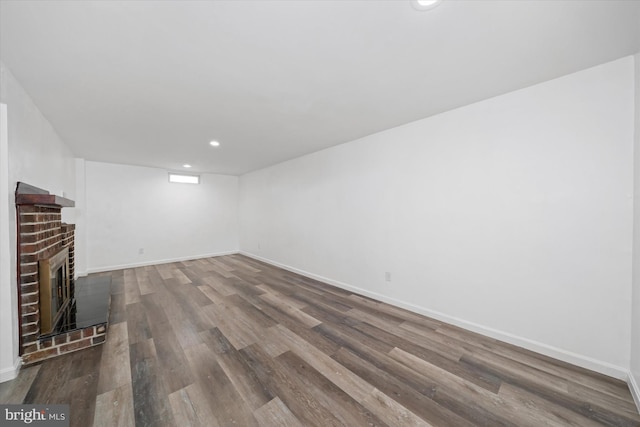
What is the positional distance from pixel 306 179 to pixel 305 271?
1822 mm

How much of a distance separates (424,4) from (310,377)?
8.24 feet

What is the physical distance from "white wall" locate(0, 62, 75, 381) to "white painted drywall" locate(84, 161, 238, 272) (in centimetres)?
278

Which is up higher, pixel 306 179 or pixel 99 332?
pixel 306 179

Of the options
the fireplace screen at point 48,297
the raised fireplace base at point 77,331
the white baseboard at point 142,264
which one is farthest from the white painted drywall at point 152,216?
the fireplace screen at point 48,297

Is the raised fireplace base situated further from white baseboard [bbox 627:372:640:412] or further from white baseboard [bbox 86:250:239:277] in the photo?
white baseboard [bbox 627:372:640:412]

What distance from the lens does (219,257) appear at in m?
6.10

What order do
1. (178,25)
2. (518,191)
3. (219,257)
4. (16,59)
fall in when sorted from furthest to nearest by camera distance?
(219,257)
(518,191)
(16,59)
(178,25)

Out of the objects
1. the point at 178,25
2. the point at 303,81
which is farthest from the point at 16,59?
the point at 303,81

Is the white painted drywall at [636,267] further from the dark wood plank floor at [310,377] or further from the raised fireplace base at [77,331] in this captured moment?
the raised fireplace base at [77,331]

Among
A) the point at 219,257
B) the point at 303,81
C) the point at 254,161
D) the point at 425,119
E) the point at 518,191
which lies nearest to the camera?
the point at 303,81

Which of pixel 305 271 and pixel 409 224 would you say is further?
pixel 305 271

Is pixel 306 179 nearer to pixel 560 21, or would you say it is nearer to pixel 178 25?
pixel 178 25

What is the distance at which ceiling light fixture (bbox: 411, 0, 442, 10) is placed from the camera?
1.17 metres

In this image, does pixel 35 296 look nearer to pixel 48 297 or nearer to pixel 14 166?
pixel 48 297
